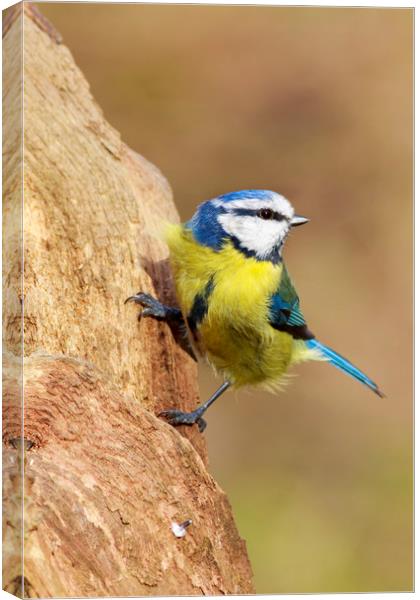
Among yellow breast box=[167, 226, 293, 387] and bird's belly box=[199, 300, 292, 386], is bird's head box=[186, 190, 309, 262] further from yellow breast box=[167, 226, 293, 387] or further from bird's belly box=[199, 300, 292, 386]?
bird's belly box=[199, 300, 292, 386]

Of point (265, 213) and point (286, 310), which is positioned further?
point (286, 310)

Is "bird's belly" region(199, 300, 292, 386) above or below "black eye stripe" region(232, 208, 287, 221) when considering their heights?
below

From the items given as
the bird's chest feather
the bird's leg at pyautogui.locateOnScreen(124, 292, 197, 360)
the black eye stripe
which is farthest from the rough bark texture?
the black eye stripe

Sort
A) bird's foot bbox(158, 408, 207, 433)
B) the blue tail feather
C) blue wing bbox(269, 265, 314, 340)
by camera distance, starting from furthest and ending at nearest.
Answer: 1. the blue tail feather
2. blue wing bbox(269, 265, 314, 340)
3. bird's foot bbox(158, 408, 207, 433)

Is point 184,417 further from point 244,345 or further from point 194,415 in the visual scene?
point 244,345

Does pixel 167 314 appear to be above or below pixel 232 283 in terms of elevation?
below

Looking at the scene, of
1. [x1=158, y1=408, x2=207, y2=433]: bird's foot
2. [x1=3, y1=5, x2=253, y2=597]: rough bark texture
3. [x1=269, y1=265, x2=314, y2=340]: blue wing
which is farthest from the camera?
[x1=269, y1=265, x2=314, y2=340]: blue wing

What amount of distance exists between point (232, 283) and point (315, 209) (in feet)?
1.47

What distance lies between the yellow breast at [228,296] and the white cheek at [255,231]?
0.15ft

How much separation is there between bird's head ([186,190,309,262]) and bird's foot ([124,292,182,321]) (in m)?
0.27

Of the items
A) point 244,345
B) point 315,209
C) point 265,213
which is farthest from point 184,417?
point 315,209

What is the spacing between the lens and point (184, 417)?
12.3 ft

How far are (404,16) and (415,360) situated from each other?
128 centimetres

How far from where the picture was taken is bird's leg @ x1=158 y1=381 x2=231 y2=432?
12.1 ft
